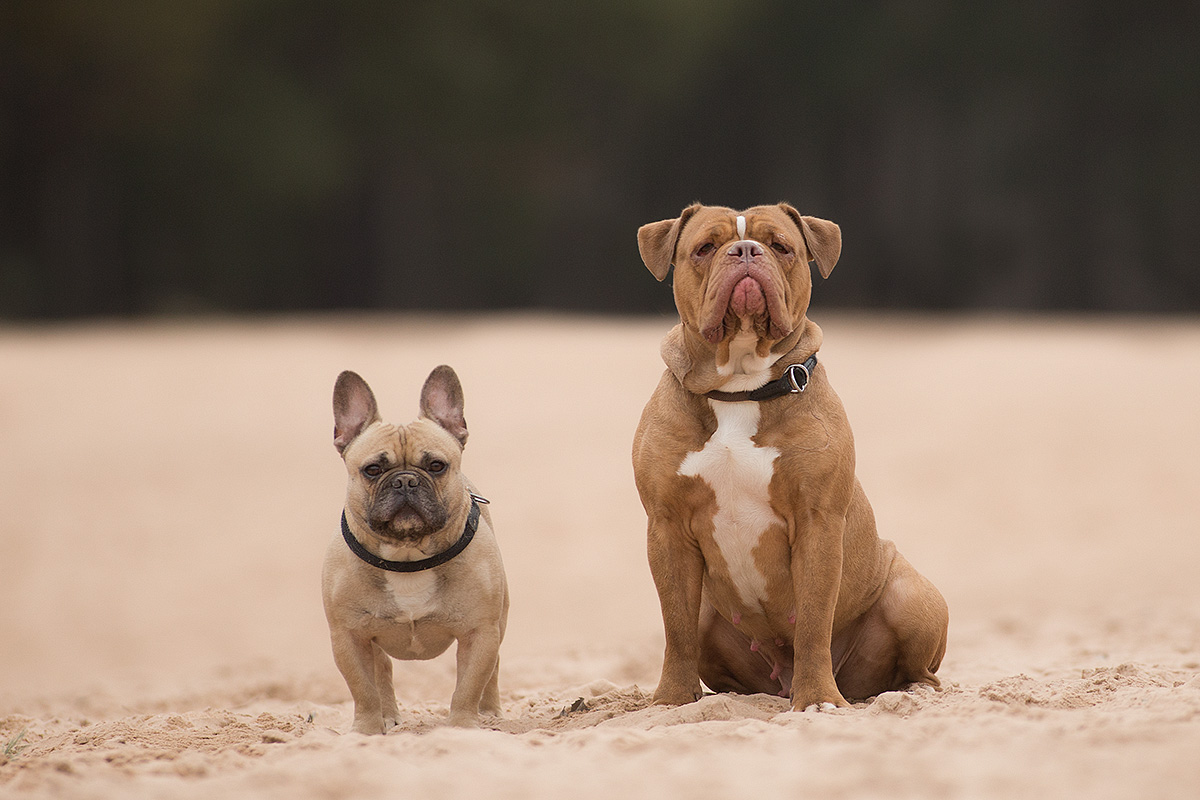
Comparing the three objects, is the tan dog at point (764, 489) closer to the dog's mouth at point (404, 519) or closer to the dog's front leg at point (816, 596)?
the dog's front leg at point (816, 596)

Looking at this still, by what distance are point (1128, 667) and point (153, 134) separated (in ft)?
65.4

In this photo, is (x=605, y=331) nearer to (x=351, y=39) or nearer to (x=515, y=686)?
(x=515, y=686)

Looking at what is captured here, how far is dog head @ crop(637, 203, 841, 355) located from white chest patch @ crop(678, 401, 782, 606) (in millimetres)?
263

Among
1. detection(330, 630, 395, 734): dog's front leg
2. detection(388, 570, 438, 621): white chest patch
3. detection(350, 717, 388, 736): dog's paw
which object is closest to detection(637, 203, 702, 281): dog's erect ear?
detection(388, 570, 438, 621): white chest patch

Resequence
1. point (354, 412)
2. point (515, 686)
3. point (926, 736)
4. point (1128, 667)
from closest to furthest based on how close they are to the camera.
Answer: point (926, 736), point (354, 412), point (1128, 667), point (515, 686)

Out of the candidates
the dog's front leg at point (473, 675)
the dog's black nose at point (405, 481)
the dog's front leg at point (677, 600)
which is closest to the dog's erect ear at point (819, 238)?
the dog's front leg at point (677, 600)

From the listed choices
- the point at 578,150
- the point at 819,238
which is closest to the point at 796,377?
the point at 819,238

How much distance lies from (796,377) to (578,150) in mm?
22218

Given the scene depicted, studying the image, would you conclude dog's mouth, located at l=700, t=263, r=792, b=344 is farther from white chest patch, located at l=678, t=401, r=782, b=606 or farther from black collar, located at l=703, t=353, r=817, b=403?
white chest patch, located at l=678, t=401, r=782, b=606

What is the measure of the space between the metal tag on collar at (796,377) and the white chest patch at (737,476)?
0.49ft

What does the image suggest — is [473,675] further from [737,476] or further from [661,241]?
[661,241]

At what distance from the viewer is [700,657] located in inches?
192

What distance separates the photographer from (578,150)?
2597 cm

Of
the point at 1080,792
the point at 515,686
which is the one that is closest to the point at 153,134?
the point at 515,686
